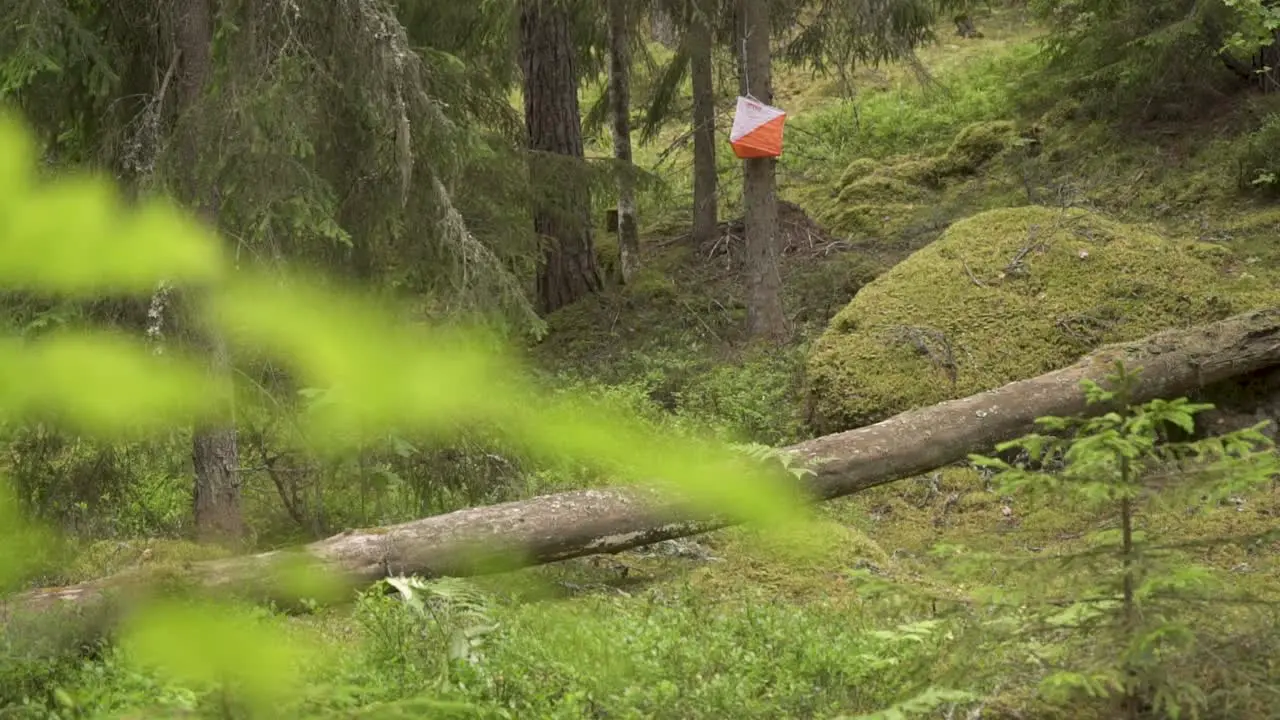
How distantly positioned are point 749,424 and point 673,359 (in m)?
2.24

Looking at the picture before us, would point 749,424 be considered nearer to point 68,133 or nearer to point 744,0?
point 744,0

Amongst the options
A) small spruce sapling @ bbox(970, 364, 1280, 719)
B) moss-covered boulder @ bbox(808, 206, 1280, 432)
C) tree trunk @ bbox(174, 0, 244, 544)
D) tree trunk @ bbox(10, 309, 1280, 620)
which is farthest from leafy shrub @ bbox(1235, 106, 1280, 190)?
small spruce sapling @ bbox(970, 364, 1280, 719)

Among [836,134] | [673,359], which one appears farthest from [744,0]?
[836,134]

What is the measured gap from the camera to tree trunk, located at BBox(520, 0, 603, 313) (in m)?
14.8

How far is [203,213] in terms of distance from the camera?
24.6 ft

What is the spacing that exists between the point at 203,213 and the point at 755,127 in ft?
20.7

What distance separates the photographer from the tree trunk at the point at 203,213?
24.0 feet

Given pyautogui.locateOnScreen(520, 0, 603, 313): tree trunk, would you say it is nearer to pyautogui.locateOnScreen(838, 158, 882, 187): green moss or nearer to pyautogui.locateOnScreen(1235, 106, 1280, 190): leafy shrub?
pyautogui.locateOnScreen(838, 158, 882, 187): green moss

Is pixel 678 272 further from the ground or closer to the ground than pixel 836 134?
closer to the ground

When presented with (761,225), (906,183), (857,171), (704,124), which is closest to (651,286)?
(704,124)

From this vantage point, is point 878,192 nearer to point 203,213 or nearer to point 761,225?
point 761,225

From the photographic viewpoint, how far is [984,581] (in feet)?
22.7

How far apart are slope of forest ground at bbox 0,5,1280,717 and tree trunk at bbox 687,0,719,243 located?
0.49 meters

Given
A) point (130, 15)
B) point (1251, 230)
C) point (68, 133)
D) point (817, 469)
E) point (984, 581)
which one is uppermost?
point (130, 15)
